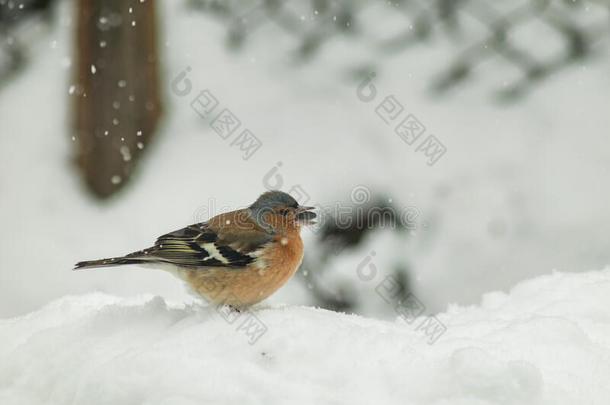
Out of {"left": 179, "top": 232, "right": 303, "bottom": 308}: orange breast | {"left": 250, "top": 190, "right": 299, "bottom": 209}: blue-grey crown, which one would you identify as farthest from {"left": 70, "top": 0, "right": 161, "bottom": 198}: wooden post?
{"left": 179, "top": 232, "right": 303, "bottom": 308}: orange breast

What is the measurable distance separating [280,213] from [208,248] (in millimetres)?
364

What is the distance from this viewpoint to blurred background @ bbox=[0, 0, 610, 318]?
503 centimetres

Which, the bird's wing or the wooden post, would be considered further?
the wooden post

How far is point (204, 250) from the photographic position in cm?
327

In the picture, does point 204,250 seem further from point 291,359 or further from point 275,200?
point 291,359

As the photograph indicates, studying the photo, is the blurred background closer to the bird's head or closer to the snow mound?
the bird's head

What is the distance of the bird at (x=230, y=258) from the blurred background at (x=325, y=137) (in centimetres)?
124

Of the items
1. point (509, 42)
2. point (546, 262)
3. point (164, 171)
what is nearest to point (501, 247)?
point (546, 262)

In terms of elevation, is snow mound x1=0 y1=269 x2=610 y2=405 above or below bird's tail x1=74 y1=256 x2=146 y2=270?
below

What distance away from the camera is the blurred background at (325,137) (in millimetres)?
5027

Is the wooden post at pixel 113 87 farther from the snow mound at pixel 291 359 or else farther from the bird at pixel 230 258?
the snow mound at pixel 291 359

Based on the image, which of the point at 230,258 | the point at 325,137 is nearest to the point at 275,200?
the point at 230,258

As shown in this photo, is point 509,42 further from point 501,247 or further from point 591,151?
point 501,247

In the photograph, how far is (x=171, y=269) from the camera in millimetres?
3326
